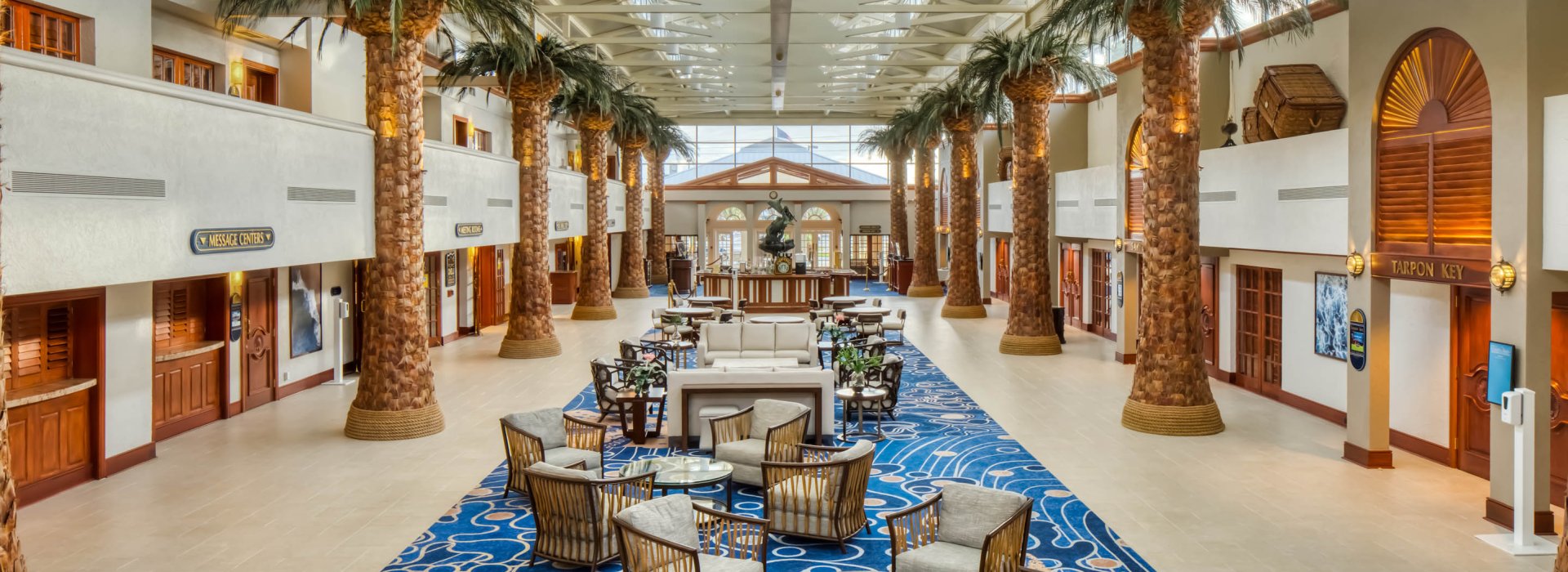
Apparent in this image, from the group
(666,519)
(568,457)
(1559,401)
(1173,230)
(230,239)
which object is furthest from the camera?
(1173,230)

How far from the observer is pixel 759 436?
10352mm

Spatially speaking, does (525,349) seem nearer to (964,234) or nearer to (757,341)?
(757,341)

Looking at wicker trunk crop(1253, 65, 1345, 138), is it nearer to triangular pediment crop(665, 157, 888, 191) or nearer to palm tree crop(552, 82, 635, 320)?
palm tree crop(552, 82, 635, 320)

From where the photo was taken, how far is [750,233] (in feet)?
153

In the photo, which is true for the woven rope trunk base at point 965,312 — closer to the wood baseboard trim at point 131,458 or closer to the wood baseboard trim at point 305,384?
the wood baseboard trim at point 305,384

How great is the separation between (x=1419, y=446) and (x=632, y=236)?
26161mm

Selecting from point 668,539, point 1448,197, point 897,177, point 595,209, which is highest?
point 897,177

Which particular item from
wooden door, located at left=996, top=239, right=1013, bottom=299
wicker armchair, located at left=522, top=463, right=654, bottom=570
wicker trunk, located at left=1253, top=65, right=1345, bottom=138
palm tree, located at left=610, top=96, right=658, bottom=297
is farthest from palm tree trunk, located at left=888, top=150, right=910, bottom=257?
wicker armchair, located at left=522, top=463, right=654, bottom=570

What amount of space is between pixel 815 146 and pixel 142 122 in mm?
41301

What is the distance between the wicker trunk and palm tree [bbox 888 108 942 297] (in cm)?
1783

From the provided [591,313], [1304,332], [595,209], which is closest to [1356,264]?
[1304,332]

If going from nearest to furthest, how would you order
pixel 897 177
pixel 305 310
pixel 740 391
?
pixel 740 391, pixel 305 310, pixel 897 177

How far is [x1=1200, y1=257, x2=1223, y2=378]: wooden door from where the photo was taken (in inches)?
678

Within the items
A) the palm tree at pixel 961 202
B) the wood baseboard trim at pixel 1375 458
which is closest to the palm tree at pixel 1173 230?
the wood baseboard trim at pixel 1375 458
